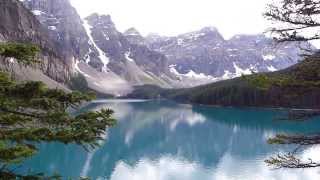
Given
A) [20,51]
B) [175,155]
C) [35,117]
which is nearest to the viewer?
[20,51]

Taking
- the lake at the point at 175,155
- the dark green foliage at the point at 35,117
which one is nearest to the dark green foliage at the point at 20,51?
the dark green foliage at the point at 35,117

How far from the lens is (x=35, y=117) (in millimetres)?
9508

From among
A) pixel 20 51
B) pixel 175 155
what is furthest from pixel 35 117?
pixel 175 155

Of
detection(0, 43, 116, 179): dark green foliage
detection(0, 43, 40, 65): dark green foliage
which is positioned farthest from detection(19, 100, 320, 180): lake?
detection(0, 43, 40, 65): dark green foliage

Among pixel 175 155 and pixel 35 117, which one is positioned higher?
pixel 35 117

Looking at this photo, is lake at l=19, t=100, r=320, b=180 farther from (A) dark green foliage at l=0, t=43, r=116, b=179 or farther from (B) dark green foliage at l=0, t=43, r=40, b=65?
(B) dark green foliage at l=0, t=43, r=40, b=65

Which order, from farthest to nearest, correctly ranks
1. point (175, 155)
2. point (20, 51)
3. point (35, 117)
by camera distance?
point (175, 155), point (35, 117), point (20, 51)

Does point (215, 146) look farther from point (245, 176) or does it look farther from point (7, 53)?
point (7, 53)

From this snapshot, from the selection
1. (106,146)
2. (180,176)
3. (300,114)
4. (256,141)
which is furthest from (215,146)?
(300,114)

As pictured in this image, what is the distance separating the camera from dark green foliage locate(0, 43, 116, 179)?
9141 mm

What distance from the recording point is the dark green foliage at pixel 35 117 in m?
9.14

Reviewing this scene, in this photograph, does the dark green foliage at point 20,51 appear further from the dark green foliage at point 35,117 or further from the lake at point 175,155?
the lake at point 175,155

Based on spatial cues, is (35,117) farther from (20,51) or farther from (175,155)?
(175,155)

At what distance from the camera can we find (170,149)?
309 ft
